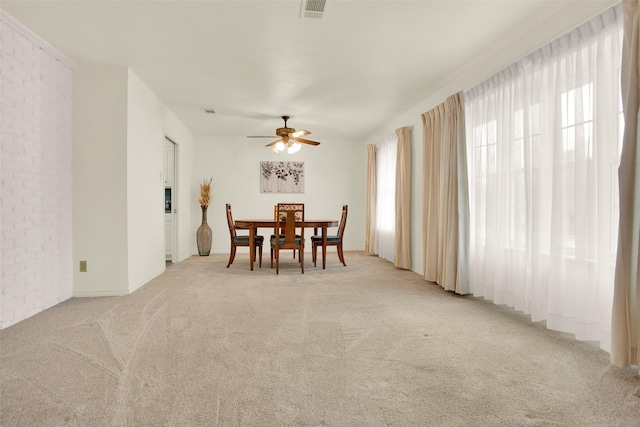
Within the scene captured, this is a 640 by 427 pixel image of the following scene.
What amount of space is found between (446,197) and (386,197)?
7.72 ft

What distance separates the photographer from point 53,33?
109 inches

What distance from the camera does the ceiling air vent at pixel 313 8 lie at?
232cm

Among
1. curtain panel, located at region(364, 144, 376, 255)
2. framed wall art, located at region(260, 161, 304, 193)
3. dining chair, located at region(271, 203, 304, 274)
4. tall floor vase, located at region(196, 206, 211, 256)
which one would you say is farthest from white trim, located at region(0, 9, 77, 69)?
curtain panel, located at region(364, 144, 376, 255)

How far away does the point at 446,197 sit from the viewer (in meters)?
3.65

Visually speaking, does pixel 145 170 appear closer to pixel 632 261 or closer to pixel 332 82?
pixel 332 82

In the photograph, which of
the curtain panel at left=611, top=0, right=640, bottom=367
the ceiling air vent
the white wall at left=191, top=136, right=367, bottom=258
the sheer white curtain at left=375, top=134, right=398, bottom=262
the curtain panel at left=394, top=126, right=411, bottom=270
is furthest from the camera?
the white wall at left=191, top=136, right=367, bottom=258

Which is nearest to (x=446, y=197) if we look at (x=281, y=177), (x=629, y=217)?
(x=629, y=217)

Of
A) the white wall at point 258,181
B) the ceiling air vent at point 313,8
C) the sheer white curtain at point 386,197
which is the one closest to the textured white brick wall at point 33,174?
the ceiling air vent at point 313,8

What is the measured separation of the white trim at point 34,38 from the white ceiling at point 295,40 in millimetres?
47

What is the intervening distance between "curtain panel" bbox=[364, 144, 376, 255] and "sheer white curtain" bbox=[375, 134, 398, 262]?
0.30 feet

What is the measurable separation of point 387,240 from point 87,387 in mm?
4867

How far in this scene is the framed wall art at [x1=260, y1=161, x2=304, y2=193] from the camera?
6941mm

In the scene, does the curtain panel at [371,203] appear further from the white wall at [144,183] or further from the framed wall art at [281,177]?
the white wall at [144,183]

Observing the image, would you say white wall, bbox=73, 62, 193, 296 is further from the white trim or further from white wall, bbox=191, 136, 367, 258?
white wall, bbox=191, 136, 367, 258
